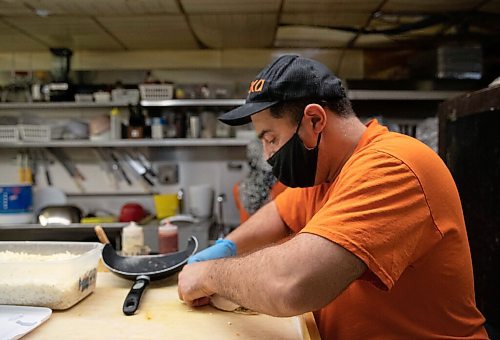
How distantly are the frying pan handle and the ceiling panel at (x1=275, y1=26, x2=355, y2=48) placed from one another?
8.81ft

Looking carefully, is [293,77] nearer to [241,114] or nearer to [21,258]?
[241,114]

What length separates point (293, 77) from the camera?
1.20 meters

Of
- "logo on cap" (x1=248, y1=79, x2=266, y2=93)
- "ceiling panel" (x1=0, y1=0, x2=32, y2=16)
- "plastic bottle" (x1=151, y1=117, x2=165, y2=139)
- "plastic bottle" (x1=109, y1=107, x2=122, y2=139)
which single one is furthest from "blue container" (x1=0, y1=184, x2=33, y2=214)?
"logo on cap" (x1=248, y1=79, x2=266, y2=93)

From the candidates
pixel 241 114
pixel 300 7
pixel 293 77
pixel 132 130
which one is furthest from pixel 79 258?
pixel 132 130

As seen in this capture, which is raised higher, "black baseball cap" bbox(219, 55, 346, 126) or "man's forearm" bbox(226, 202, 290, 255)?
"black baseball cap" bbox(219, 55, 346, 126)

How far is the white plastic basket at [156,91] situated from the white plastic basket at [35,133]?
878 mm

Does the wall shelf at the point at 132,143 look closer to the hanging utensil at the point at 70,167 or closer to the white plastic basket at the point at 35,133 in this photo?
the white plastic basket at the point at 35,133

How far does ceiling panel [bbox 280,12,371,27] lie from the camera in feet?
10.5

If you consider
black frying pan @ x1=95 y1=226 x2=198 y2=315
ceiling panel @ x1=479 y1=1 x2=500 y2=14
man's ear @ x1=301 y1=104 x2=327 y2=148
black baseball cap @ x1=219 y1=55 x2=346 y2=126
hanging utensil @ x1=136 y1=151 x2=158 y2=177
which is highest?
ceiling panel @ x1=479 y1=1 x2=500 y2=14

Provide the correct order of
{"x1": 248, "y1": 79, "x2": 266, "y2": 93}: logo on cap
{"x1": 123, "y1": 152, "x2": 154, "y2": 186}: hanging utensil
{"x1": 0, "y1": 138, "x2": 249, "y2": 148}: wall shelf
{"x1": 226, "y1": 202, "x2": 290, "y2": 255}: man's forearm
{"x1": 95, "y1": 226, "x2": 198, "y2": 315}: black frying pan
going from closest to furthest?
{"x1": 248, "y1": 79, "x2": 266, "y2": 93}: logo on cap < {"x1": 95, "y1": 226, "x2": 198, "y2": 315}: black frying pan < {"x1": 226, "y1": 202, "x2": 290, "y2": 255}: man's forearm < {"x1": 0, "y1": 138, "x2": 249, "y2": 148}: wall shelf < {"x1": 123, "y1": 152, "x2": 154, "y2": 186}: hanging utensil

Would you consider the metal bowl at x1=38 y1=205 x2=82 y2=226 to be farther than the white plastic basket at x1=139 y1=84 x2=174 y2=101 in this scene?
No

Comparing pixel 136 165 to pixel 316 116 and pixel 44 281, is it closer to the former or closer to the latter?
pixel 44 281

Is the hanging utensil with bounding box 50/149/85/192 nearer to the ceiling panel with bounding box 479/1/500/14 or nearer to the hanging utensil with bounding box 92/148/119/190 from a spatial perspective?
the hanging utensil with bounding box 92/148/119/190

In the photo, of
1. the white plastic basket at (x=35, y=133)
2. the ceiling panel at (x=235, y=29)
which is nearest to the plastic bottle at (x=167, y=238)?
the ceiling panel at (x=235, y=29)
